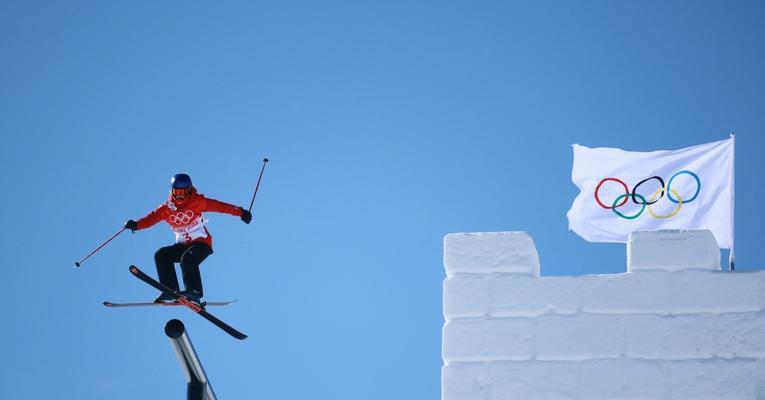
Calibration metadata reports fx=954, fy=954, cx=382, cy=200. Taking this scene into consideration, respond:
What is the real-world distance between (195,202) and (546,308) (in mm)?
4894

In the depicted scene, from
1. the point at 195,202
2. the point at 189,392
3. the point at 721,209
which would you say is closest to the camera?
the point at 189,392

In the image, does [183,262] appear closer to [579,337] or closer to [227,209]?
[227,209]

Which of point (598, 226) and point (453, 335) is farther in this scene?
point (598, 226)

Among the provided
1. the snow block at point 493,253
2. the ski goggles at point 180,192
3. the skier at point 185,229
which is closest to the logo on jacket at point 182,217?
the skier at point 185,229

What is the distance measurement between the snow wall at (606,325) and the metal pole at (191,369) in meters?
1.11

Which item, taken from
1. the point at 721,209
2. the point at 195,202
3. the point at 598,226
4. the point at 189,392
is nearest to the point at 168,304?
the point at 195,202

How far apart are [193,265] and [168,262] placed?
23 centimetres

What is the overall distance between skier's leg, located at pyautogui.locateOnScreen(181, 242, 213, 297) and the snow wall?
4558 mm

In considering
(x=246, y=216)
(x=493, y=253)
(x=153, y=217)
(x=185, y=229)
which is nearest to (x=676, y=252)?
(x=493, y=253)

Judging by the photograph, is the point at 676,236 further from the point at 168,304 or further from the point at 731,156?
the point at 731,156

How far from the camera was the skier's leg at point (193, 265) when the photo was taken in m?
8.25

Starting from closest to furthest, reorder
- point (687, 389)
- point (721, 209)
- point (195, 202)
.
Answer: point (687, 389) < point (195, 202) < point (721, 209)

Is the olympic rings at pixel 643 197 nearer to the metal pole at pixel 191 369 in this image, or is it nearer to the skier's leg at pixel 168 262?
the skier's leg at pixel 168 262

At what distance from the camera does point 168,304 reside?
8359 millimetres
